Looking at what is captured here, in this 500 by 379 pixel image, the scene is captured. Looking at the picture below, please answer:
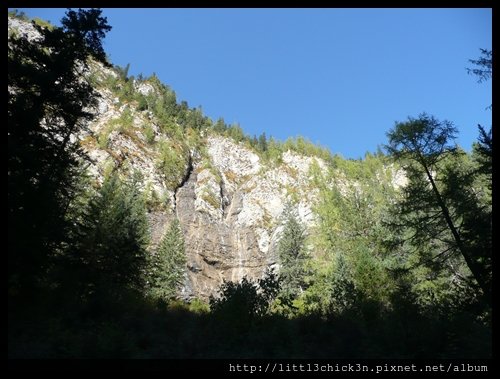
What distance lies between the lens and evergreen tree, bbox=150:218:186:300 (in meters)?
35.7

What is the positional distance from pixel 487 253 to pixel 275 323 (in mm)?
9110

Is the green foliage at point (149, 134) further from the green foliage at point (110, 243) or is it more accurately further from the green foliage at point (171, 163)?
the green foliage at point (110, 243)

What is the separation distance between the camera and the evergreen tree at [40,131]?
32.0 ft

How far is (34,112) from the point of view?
1179 cm

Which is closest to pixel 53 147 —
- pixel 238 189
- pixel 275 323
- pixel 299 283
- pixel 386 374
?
pixel 275 323

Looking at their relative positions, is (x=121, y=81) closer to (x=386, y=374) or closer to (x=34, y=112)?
(x=34, y=112)

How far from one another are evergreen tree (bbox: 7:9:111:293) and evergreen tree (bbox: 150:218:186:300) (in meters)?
22.5

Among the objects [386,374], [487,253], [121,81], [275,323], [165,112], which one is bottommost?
[386,374]

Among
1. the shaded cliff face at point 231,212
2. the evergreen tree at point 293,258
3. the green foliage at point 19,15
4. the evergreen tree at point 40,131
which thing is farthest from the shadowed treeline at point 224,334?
the green foliage at point 19,15

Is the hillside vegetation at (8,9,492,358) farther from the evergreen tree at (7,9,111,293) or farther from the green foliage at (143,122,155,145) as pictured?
the green foliage at (143,122,155,145)

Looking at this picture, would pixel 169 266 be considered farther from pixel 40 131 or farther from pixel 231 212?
pixel 231 212

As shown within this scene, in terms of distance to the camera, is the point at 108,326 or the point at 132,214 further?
the point at 132,214

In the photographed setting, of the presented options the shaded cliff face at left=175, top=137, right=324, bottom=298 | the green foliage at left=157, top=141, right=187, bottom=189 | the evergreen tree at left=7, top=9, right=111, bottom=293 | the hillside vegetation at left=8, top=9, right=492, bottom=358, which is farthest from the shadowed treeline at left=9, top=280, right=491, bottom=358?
the green foliage at left=157, top=141, right=187, bottom=189

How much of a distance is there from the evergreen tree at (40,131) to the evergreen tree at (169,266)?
2246cm
